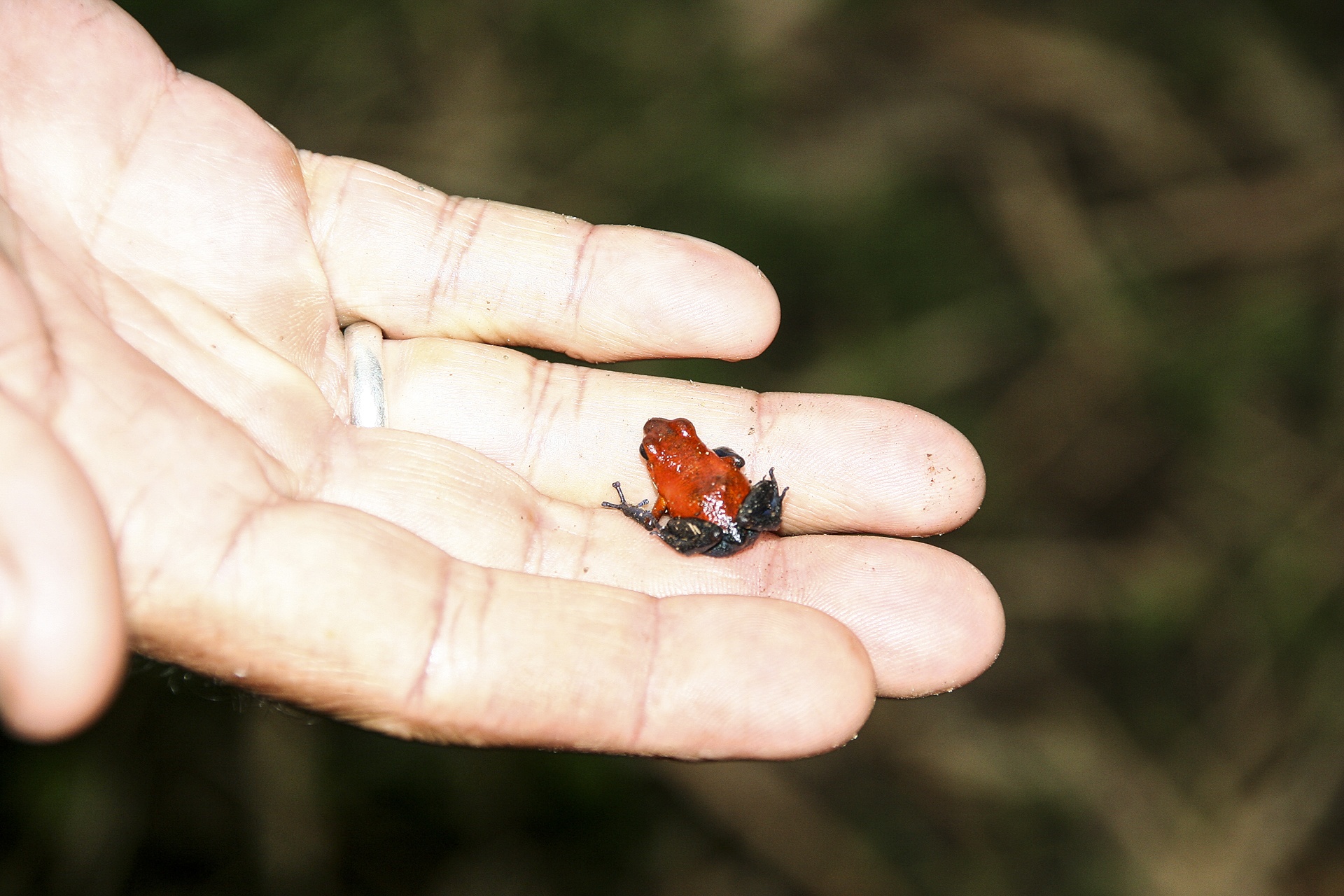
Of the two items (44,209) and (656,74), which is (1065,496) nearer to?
(656,74)

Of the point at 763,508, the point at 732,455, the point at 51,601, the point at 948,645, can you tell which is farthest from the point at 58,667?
the point at 948,645

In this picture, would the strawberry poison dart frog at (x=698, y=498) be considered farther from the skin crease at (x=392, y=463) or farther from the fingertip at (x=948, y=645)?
the fingertip at (x=948, y=645)

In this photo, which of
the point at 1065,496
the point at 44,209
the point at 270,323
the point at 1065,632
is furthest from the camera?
the point at 1065,496

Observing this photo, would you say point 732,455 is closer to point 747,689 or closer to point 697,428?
point 697,428

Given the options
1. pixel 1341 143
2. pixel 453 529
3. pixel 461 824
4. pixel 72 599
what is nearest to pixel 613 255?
pixel 453 529

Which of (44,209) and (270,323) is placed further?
(270,323)
